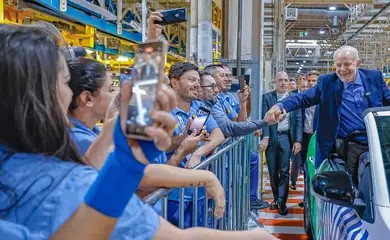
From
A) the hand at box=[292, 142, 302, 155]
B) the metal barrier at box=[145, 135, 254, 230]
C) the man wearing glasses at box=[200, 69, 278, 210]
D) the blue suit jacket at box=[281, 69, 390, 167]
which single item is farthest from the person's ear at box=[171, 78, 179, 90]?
the hand at box=[292, 142, 302, 155]

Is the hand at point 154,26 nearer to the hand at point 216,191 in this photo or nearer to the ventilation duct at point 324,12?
the hand at point 216,191

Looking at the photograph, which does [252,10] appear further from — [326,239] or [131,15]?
[131,15]

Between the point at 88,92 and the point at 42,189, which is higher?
the point at 88,92

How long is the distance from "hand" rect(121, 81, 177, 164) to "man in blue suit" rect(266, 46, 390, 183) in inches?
126

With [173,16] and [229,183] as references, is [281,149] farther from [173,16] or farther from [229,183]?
[173,16]

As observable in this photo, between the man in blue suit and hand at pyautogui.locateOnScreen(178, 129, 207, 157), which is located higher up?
the man in blue suit

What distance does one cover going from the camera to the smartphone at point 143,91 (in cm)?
81

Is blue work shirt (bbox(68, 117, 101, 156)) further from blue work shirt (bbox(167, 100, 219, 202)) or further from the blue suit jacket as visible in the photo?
the blue suit jacket

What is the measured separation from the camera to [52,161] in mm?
1020

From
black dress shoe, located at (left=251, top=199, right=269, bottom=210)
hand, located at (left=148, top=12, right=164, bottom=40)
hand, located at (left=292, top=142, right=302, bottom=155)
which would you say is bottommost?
black dress shoe, located at (left=251, top=199, right=269, bottom=210)

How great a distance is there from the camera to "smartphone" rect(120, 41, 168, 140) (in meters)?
0.81

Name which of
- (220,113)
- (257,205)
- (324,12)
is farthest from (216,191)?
(324,12)

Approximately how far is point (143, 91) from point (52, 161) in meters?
0.35

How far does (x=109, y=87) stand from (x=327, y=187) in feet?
4.18
